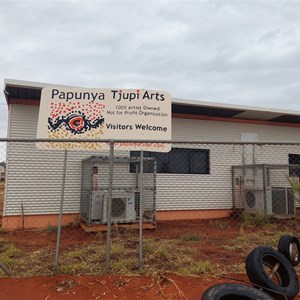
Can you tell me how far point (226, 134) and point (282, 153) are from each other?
2810 millimetres

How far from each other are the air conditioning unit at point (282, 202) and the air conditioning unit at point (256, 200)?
0.33 metres

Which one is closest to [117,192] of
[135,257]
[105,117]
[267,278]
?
[135,257]

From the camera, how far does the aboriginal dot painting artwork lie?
5.05 metres

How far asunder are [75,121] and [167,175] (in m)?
6.41

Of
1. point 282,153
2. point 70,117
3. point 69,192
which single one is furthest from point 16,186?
point 282,153

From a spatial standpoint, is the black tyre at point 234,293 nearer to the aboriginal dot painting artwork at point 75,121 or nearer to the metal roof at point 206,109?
the aboriginal dot painting artwork at point 75,121

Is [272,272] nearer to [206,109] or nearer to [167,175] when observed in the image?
[167,175]

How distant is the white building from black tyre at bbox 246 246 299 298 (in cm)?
644

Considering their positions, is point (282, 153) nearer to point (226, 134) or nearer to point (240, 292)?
point (226, 134)

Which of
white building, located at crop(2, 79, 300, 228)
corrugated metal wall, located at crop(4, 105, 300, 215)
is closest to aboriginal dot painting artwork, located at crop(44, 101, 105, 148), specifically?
white building, located at crop(2, 79, 300, 228)

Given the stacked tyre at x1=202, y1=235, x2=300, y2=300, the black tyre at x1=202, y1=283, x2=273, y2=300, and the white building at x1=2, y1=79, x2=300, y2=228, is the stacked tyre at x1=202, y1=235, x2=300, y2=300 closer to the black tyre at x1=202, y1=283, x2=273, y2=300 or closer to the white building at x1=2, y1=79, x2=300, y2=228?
the black tyre at x1=202, y1=283, x2=273, y2=300

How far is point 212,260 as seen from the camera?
557 centimetres

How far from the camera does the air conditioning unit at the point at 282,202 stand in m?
10.6

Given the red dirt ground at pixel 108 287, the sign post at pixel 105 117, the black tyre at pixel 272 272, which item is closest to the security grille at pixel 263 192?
the red dirt ground at pixel 108 287
